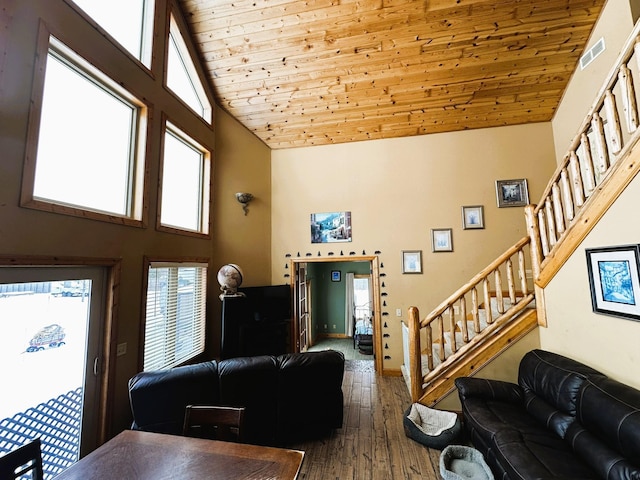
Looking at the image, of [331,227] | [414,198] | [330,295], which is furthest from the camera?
[330,295]

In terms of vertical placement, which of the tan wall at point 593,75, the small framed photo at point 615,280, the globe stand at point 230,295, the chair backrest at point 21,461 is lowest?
the chair backrest at point 21,461

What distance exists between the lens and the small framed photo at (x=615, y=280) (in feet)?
6.66

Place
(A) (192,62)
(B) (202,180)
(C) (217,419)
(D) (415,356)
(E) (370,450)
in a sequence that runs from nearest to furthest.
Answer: (C) (217,419) → (E) (370,450) → (D) (415,356) → (A) (192,62) → (B) (202,180)

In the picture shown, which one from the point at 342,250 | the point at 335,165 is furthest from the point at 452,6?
the point at 342,250

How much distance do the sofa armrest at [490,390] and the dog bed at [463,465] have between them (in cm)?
48

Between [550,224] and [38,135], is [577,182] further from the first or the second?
[38,135]

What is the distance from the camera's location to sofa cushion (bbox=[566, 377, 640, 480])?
1.64m

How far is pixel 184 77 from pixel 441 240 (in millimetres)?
4868

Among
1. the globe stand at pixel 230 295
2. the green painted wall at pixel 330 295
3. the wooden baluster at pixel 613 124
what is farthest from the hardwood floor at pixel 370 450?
the green painted wall at pixel 330 295

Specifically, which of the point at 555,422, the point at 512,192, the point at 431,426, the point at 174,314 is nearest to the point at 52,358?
the point at 174,314

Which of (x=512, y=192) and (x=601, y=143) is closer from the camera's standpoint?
(x=601, y=143)

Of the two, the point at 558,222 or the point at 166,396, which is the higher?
the point at 558,222

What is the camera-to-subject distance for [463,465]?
2438 mm

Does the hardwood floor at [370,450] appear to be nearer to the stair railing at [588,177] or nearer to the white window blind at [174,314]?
the white window blind at [174,314]
